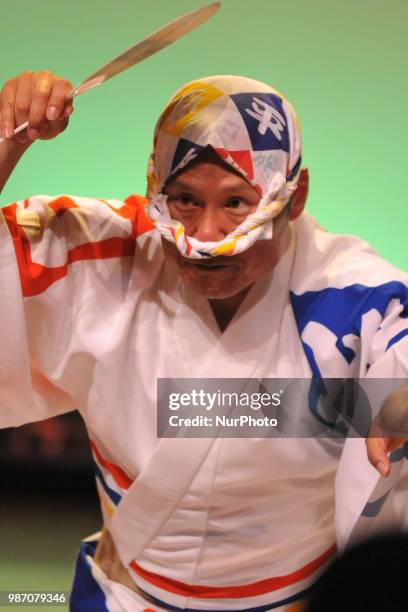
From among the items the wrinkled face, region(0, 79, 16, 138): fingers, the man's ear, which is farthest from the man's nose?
region(0, 79, 16, 138): fingers

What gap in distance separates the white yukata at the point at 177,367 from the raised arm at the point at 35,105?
0.39 feet

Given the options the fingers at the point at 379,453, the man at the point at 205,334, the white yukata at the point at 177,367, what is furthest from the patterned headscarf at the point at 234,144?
the fingers at the point at 379,453

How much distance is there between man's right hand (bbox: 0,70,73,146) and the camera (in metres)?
0.91

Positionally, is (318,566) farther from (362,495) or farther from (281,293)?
(281,293)

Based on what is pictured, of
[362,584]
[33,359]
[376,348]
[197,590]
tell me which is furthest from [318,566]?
[362,584]

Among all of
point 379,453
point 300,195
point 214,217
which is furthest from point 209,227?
point 379,453

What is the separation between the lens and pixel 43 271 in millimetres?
1036

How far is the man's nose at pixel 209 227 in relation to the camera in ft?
3.14

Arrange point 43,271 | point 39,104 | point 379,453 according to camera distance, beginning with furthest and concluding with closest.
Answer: point 43,271 < point 39,104 < point 379,453

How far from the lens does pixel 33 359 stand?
109cm

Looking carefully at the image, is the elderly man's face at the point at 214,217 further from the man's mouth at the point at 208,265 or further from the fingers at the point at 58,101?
the fingers at the point at 58,101

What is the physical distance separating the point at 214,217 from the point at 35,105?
8.6 inches

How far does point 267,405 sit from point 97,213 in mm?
303

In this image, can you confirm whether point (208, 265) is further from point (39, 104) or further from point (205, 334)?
point (39, 104)
